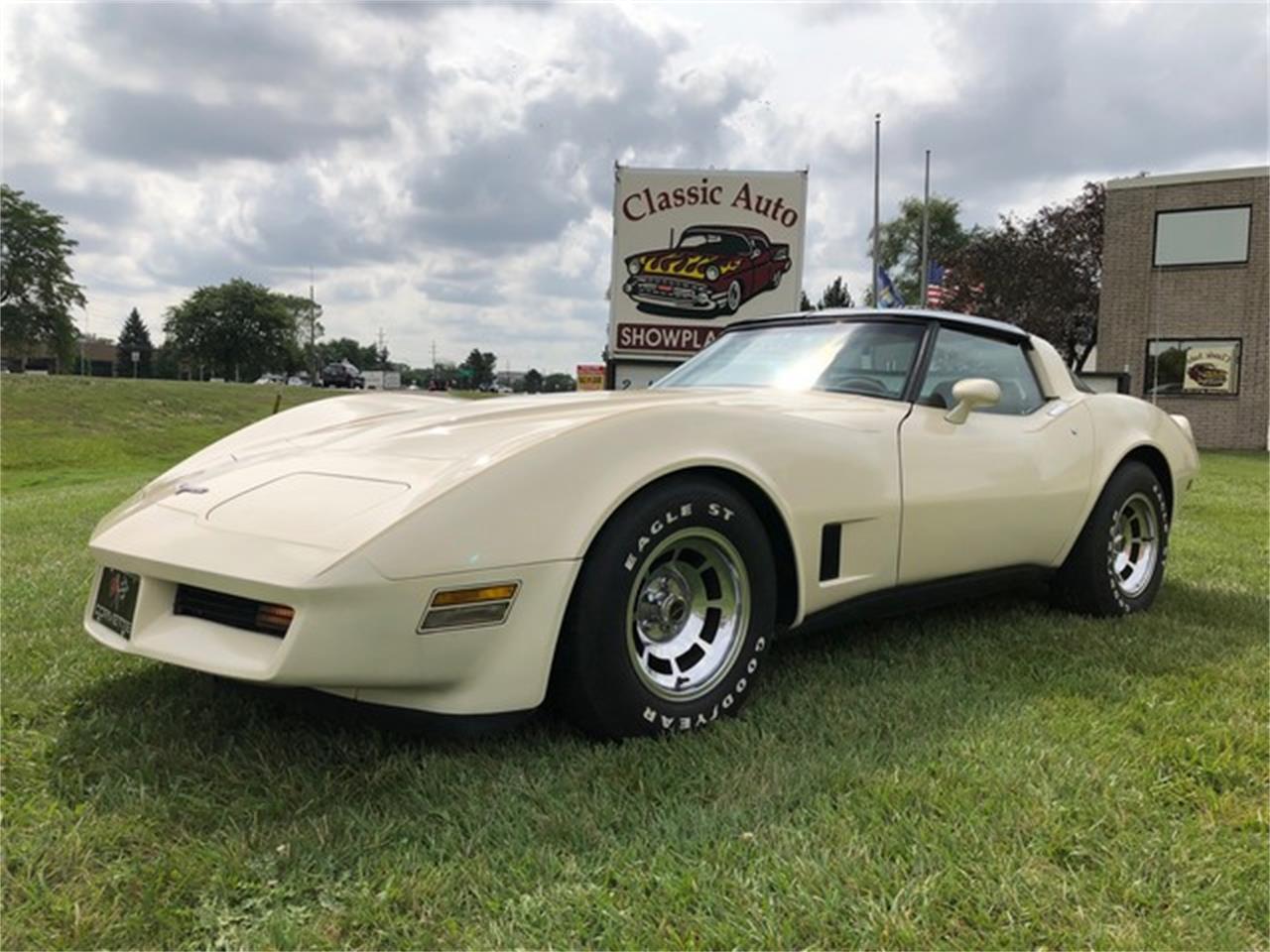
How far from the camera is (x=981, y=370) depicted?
3.81 metres

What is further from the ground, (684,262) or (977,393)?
(684,262)

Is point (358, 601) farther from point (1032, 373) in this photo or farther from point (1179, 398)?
point (1179, 398)

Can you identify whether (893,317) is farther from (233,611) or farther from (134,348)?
(134,348)

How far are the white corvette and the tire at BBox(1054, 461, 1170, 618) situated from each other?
21cm

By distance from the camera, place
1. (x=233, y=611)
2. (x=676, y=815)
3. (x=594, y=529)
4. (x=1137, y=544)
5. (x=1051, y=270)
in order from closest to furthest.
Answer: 1. (x=676, y=815)
2. (x=233, y=611)
3. (x=594, y=529)
4. (x=1137, y=544)
5. (x=1051, y=270)

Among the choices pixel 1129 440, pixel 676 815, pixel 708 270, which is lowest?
pixel 676 815

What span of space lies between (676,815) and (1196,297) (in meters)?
22.3

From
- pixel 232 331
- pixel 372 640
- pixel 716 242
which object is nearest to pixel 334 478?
pixel 372 640

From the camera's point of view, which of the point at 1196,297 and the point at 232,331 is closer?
the point at 1196,297

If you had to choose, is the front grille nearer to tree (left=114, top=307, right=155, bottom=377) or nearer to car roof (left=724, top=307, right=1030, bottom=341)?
car roof (left=724, top=307, right=1030, bottom=341)

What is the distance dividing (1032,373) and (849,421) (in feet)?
4.76

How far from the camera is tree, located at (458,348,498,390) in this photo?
3414 inches

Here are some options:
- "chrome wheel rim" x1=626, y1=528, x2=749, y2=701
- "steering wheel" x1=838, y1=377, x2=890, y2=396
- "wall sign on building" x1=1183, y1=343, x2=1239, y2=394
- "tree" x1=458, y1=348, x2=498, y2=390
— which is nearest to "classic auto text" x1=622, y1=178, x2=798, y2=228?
"steering wheel" x1=838, y1=377, x2=890, y2=396

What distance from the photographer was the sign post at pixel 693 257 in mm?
11047
